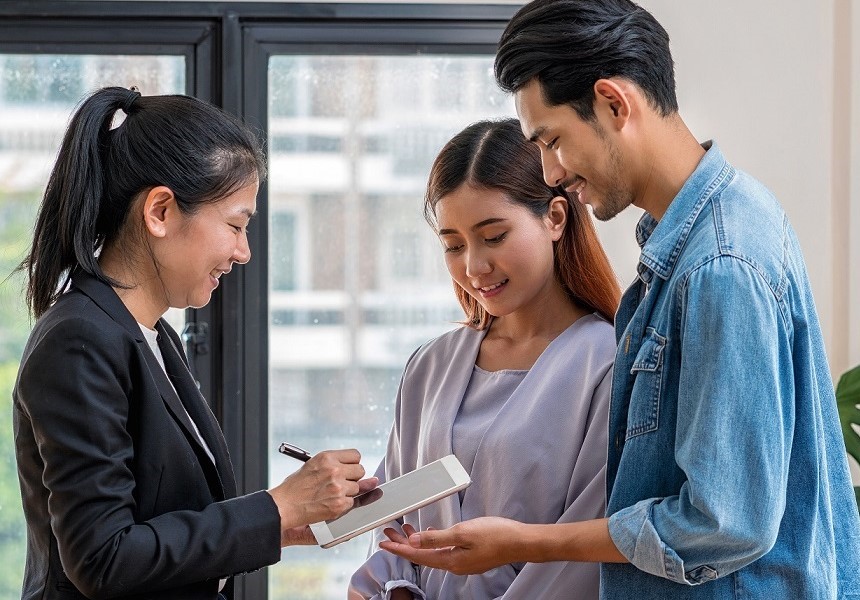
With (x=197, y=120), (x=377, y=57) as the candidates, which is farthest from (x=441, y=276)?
(x=197, y=120)

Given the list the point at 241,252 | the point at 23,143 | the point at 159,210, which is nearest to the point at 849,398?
the point at 241,252

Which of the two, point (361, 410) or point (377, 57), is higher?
point (377, 57)

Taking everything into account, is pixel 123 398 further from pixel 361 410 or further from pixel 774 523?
pixel 361 410

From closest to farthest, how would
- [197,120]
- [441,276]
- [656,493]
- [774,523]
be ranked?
1. [774,523]
2. [656,493]
3. [197,120]
4. [441,276]

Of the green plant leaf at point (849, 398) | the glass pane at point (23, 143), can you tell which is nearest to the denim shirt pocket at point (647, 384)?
the green plant leaf at point (849, 398)

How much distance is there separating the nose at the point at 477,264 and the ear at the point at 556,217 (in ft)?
0.40

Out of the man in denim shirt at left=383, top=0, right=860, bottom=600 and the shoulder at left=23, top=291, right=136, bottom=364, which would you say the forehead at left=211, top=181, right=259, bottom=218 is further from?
the man in denim shirt at left=383, top=0, right=860, bottom=600

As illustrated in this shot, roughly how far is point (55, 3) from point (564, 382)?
6.44ft

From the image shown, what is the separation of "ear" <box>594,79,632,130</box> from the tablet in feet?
1.78

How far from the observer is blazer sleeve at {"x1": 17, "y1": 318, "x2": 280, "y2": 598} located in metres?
1.20

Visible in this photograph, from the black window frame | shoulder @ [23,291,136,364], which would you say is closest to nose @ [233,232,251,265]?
shoulder @ [23,291,136,364]

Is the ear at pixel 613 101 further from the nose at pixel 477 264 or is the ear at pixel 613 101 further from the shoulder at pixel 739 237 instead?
the nose at pixel 477 264

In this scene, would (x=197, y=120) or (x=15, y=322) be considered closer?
(x=197, y=120)

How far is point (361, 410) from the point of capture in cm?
291
